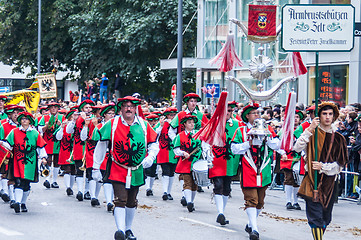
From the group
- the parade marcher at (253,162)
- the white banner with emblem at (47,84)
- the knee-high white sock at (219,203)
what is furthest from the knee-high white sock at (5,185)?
the white banner with emblem at (47,84)

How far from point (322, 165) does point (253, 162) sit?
72.9 inches

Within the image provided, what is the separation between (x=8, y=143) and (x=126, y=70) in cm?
2468

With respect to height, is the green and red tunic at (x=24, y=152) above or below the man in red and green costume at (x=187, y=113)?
below

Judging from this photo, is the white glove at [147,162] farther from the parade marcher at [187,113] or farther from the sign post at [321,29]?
the parade marcher at [187,113]

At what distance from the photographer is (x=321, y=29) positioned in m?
9.40

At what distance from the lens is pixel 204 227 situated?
1147 cm

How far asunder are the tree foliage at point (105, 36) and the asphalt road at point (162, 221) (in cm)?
2126

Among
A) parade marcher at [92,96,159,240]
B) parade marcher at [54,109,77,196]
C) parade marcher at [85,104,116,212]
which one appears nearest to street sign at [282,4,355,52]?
parade marcher at [92,96,159,240]

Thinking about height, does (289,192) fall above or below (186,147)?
below

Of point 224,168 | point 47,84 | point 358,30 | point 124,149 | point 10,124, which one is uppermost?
point 358,30

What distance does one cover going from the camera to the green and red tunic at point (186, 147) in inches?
541

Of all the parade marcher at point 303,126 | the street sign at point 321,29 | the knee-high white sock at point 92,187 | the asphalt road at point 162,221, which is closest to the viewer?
the street sign at point 321,29

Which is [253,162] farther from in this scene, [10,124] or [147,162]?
[10,124]

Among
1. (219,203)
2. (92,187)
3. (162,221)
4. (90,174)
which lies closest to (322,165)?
(219,203)
